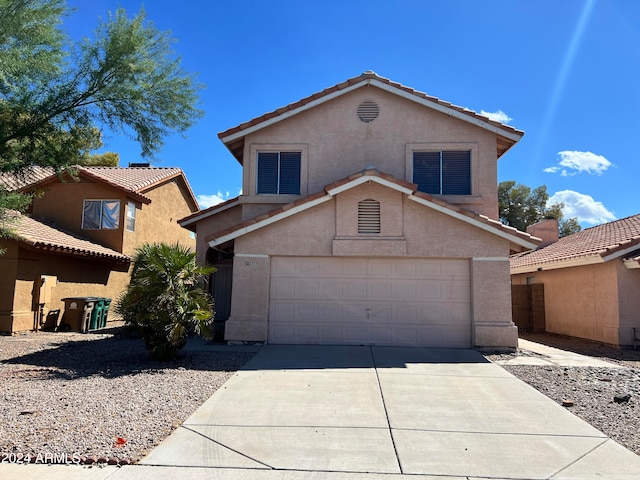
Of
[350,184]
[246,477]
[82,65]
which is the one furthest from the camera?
[350,184]

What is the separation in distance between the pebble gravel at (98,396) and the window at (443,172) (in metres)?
6.65

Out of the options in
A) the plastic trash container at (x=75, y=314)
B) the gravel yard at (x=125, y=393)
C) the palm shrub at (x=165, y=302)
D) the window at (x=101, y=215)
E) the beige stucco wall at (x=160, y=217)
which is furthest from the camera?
the beige stucco wall at (x=160, y=217)

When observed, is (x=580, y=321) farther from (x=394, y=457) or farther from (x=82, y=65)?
(x=82, y=65)

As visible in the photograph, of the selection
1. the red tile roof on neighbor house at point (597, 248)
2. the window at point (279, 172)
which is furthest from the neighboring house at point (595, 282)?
the window at point (279, 172)

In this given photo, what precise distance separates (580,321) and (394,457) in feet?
40.9

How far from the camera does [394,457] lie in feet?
15.7

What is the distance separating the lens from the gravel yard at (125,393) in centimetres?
511

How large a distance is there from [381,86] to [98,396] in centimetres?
1041

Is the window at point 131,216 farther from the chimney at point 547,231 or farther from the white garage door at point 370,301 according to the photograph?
the chimney at point 547,231

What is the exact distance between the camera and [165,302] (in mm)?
8977

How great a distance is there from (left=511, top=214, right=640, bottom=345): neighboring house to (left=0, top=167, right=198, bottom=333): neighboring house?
48.1 feet

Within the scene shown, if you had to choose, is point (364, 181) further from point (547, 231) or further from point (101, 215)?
A: point (547, 231)

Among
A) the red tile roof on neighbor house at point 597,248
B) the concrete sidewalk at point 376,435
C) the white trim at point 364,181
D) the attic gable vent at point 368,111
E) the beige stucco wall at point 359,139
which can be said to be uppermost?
the attic gable vent at point 368,111

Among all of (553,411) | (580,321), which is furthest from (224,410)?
(580,321)
